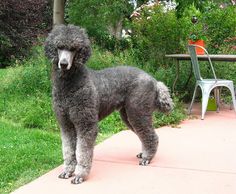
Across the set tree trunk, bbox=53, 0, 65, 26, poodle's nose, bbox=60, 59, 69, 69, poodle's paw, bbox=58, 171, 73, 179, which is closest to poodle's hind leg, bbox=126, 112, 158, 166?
poodle's paw, bbox=58, 171, 73, 179

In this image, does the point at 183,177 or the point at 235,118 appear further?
the point at 235,118

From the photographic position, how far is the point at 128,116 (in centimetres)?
527

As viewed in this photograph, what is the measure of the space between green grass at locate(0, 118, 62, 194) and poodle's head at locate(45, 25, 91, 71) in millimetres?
1281

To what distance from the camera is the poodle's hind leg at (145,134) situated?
521cm

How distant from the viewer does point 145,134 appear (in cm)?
526

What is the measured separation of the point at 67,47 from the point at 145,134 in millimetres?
1483

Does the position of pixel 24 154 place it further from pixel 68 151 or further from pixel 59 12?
pixel 59 12

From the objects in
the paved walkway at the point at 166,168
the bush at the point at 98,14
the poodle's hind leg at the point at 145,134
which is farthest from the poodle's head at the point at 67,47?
the bush at the point at 98,14

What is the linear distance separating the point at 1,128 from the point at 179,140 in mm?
2600

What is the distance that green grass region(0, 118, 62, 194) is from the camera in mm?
4828

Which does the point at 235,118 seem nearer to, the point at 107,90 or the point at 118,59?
the point at 118,59

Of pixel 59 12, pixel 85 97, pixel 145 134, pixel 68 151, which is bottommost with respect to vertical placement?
pixel 68 151

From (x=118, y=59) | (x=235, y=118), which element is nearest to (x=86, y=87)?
(x=235, y=118)

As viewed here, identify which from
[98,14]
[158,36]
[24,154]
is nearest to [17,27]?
[98,14]
